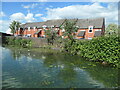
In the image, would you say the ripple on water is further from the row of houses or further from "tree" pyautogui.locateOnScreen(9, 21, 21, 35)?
"tree" pyautogui.locateOnScreen(9, 21, 21, 35)

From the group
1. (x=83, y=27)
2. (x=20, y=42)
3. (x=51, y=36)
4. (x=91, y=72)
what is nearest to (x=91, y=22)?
(x=83, y=27)

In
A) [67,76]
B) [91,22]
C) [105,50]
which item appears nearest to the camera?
[67,76]

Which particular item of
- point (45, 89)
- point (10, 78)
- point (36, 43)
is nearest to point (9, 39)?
point (36, 43)

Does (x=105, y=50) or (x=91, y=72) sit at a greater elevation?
(x=105, y=50)

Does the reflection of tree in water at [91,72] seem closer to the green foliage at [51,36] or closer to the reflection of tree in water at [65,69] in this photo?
the reflection of tree in water at [65,69]

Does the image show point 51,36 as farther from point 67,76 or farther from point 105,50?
point 67,76

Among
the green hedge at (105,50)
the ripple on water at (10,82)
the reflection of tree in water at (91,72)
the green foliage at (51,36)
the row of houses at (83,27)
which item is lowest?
the reflection of tree in water at (91,72)

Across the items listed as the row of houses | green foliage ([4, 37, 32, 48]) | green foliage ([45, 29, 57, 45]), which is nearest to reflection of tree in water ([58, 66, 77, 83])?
green foliage ([45, 29, 57, 45])

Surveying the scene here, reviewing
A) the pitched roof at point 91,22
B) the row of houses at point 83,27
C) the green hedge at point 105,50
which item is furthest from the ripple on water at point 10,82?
the pitched roof at point 91,22

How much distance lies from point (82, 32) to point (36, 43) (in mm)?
16229

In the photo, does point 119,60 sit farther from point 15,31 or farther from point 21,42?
point 15,31

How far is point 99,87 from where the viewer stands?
583cm

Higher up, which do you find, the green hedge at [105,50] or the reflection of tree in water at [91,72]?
the green hedge at [105,50]

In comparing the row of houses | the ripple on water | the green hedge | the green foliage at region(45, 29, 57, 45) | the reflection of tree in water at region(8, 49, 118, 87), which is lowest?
the reflection of tree in water at region(8, 49, 118, 87)
